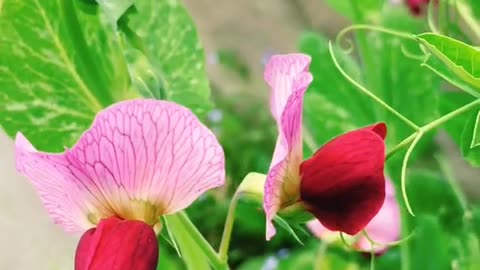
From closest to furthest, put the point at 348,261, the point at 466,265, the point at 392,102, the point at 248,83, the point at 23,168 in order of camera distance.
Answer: the point at 23,168, the point at 466,265, the point at 392,102, the point at 348,261, the point at 248,83

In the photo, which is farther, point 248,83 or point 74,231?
point 248,83

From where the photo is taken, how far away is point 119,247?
374 mm

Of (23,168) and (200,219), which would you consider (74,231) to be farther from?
(200,219)

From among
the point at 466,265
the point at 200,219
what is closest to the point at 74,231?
the point at 466,265

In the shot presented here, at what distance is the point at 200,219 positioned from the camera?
2.10 metres

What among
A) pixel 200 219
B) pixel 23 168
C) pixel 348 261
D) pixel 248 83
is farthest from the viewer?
pixel 248 83

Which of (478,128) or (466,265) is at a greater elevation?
(478,128)

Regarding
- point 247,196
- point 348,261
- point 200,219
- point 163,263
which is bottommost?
point 200,219

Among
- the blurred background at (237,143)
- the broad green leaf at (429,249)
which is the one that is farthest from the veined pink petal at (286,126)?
the blurred background at (237,143)

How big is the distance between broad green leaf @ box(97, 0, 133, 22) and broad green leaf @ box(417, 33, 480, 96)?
0.35ft

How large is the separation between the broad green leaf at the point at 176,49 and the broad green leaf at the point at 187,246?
0.22ft

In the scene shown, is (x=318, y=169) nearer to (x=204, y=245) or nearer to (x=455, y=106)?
(x=204, y=245)

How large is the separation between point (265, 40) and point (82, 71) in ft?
7.00

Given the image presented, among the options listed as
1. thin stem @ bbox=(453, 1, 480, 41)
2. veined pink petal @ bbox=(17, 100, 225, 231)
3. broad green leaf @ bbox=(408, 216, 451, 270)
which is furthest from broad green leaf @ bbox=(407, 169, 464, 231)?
veined pink petal @ bbox=(17, 100, 225, 231)
